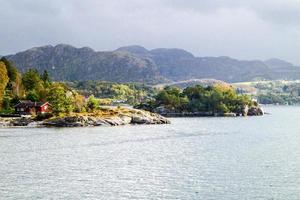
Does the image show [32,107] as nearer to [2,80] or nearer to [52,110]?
[52,110]

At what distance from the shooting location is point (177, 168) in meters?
62.1

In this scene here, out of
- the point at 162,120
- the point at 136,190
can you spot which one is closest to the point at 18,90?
the point at 162,120

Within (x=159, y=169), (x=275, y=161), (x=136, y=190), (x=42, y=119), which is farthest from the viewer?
(x=42, y=119)

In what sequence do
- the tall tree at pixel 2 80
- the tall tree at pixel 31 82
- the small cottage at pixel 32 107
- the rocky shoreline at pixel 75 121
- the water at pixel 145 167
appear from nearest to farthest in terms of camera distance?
the water at pixel 145 167, the rocky shoreline at pixel 75 121, the tall tree at pixel 2 80, the small cottage at pixel 32 107, the tall tree at pixel 31 82

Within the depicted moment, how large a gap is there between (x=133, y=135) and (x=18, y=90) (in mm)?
73353

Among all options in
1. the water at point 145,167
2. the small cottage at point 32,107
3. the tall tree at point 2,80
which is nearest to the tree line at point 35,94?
the tall tree at point 2,80

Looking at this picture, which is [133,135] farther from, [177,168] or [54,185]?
[54,185]

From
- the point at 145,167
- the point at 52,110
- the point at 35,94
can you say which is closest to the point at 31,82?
the point at 35,94

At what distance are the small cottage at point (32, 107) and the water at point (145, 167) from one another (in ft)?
150

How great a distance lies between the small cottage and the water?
4581cm

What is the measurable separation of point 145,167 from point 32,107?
8994cm

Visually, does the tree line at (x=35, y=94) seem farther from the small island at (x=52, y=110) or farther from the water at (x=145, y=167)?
the water at (x=145, y=167)

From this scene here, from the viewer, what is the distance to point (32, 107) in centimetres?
14675

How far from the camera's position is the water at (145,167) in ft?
158
